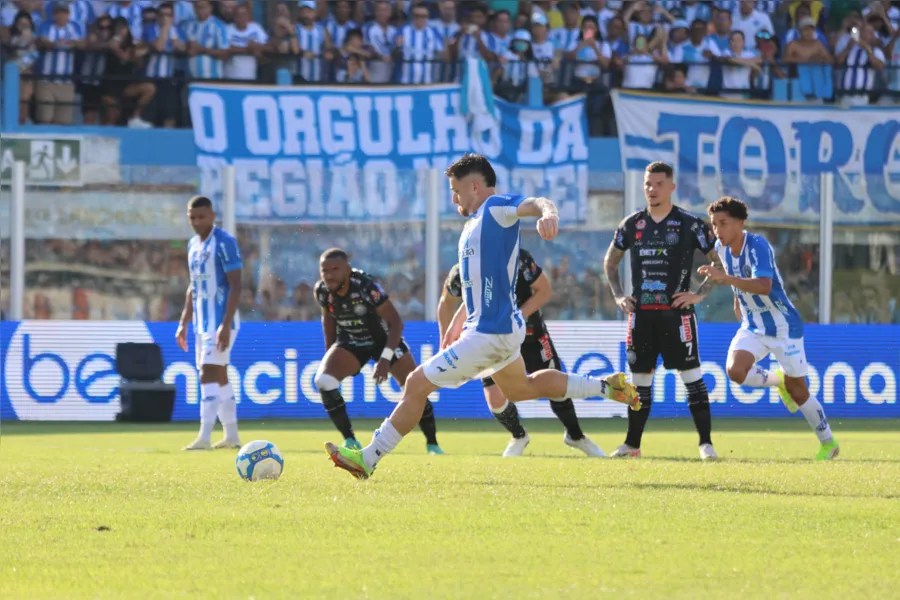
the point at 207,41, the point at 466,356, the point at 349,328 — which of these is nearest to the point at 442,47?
the point at 207,41

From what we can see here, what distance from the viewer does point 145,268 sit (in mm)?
17766

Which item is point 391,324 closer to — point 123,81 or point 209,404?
point 209,404

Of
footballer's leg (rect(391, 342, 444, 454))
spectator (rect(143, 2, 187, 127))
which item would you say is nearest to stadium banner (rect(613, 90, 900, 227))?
spectator (rect(143, 2, 187, 127))

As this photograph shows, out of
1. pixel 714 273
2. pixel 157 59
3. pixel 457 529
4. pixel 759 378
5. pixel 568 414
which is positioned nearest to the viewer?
pixel 457 529

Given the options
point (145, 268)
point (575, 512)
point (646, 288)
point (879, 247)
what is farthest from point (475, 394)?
point (575, 512)

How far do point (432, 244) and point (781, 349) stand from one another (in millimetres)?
7338

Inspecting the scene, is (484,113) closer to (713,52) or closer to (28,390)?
(713,52)

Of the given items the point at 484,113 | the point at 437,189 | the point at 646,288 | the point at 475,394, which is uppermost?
the point at 484,113

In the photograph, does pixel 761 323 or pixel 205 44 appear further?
pixel 205 44

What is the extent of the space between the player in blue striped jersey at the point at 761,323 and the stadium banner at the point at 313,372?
6657 millimetres

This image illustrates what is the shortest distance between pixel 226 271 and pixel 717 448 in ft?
14.7

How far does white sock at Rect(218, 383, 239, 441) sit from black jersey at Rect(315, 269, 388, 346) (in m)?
1.40

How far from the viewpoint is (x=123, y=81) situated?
70.2 feet

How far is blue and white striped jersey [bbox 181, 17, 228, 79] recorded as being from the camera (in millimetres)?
21609
